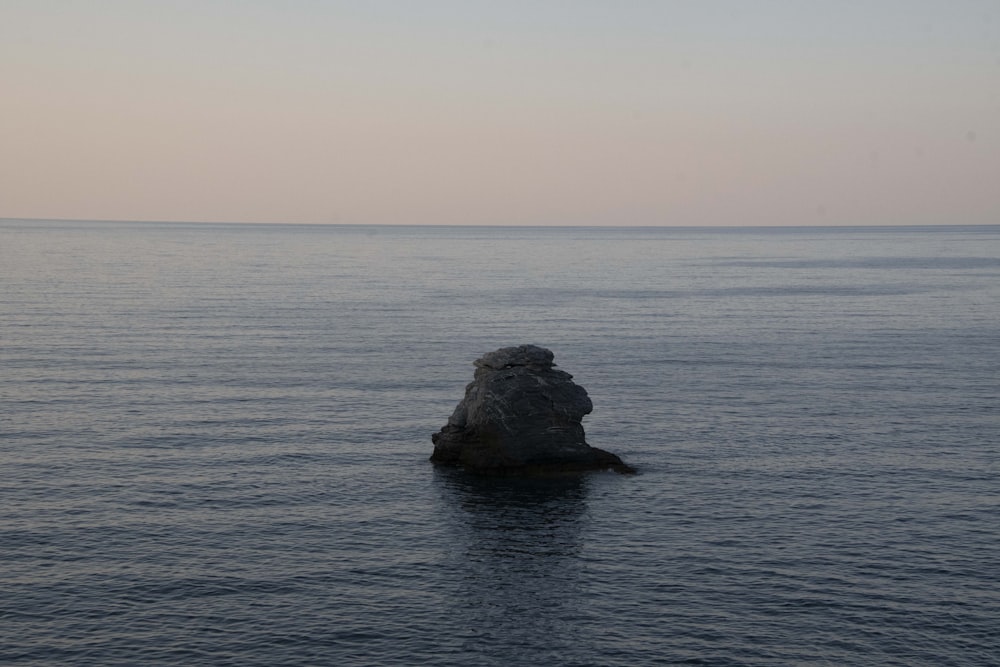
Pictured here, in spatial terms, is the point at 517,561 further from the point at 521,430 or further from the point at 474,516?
the point at 521,430

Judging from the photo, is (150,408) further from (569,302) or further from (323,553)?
(569,302)

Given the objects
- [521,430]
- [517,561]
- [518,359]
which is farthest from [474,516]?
[518,359]

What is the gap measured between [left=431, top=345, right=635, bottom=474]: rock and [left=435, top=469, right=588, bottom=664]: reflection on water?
1725 mm

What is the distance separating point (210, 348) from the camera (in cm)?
11625

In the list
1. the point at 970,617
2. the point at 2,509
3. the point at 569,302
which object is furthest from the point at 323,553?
the point at 569,302

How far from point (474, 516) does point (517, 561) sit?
734cm

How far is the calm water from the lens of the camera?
147 feet

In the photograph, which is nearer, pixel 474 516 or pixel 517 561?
pixel 517 561

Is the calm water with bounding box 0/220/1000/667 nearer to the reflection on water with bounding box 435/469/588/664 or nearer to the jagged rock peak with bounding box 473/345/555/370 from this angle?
the reflection on water with bounding box 435/469/588/664

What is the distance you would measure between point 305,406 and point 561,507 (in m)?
31.7

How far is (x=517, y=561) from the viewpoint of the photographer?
5469cm

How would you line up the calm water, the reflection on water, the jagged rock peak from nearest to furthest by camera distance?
the calm water < the reflection on water < the jagged rock peak

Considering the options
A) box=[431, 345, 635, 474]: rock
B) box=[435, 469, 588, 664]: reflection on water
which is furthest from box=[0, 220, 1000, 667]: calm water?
box=[431, 345, 635, 474]: rock

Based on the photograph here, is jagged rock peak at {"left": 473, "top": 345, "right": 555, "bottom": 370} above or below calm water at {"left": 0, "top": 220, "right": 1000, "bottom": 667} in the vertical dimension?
above
